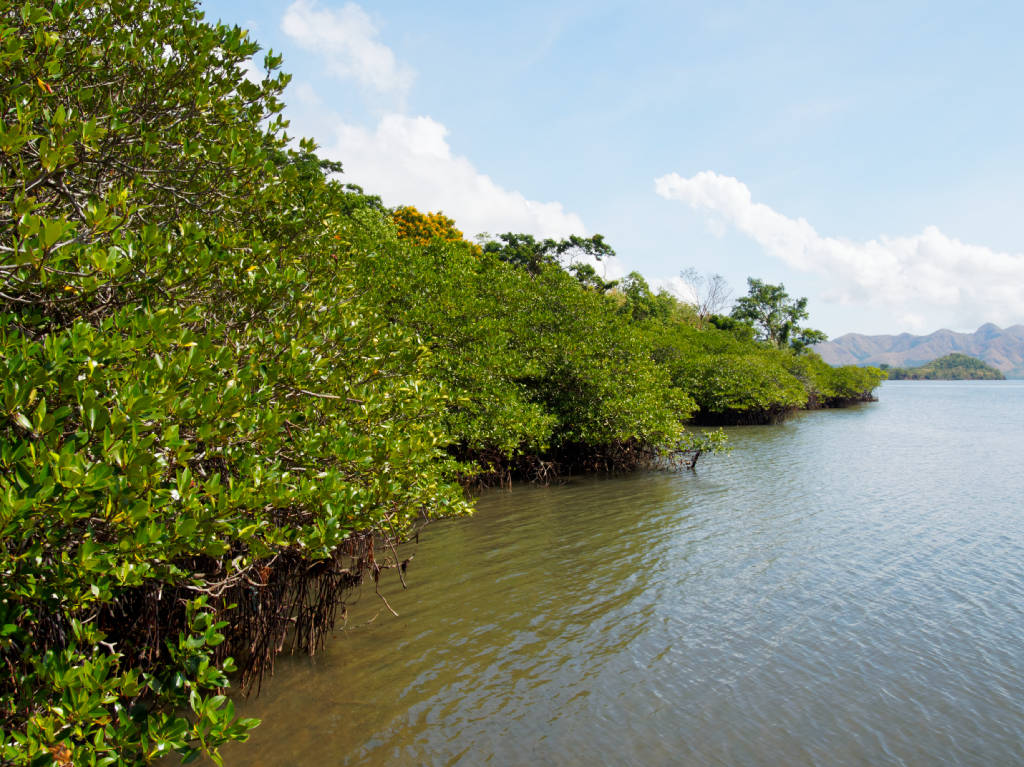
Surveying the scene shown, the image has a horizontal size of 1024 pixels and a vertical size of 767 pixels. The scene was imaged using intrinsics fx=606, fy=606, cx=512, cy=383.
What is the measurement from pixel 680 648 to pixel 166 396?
5.20m

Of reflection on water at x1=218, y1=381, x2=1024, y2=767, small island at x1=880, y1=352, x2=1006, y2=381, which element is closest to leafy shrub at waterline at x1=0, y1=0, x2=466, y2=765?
reflection on water at x1=218, y1=381, x2=1024, y2=767

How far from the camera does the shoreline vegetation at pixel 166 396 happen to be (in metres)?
2.74

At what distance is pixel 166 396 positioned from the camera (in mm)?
2938

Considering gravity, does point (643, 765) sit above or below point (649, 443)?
below

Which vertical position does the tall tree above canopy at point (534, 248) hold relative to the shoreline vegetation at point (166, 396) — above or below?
above

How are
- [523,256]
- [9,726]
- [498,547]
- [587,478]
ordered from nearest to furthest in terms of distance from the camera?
[9,726] → [498,547] → [587,478] → [523,256]

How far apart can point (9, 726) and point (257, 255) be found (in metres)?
3.39

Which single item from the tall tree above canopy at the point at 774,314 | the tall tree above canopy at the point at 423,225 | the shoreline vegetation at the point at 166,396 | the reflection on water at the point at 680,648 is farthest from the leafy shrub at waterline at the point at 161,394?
the tall tree above canopy at the point at 774,314

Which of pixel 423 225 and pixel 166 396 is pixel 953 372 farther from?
pixel 166 396

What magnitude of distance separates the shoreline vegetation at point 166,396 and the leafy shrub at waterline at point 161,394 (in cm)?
2

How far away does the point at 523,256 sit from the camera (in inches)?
1453

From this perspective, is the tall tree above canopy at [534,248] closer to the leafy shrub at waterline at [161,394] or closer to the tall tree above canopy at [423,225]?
the tall tree above canopy at [423,225]

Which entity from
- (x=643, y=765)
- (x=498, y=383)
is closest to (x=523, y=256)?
(x=498, y=383)

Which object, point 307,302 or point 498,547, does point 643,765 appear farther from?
point 498,547
